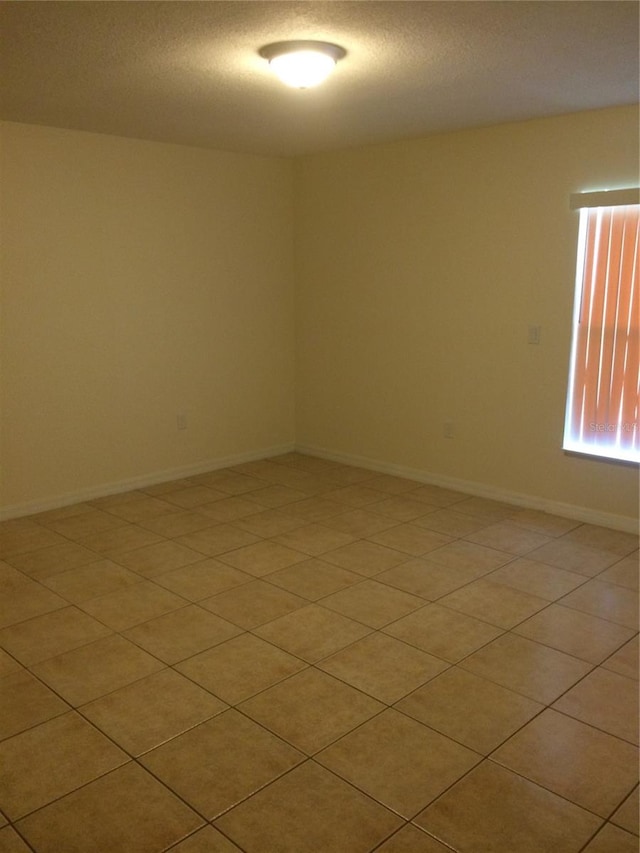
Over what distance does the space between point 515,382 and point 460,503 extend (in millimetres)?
860

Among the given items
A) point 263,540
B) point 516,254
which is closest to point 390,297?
point 516,254

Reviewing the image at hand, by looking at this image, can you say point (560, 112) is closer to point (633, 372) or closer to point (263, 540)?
point (633, 372)

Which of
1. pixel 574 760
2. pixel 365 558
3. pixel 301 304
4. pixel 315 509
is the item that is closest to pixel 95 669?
pixel 365 558

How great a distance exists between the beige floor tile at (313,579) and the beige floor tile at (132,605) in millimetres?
514

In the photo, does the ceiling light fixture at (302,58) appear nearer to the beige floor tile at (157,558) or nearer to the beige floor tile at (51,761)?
the beige floor tile at (157,558)

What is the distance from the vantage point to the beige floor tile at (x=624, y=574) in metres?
3.54

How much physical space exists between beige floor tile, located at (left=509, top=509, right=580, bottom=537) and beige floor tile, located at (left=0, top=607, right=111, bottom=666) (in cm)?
250

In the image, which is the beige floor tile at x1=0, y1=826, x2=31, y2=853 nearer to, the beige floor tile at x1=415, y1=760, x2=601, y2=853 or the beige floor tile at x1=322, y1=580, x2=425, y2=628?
the beige floor tile at x1=415, y1=760, x2=601, y2=853

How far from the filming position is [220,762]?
2.23 m

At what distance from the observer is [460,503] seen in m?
4.75

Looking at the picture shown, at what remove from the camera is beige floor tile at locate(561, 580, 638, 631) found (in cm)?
318

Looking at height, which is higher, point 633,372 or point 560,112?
point 560,112

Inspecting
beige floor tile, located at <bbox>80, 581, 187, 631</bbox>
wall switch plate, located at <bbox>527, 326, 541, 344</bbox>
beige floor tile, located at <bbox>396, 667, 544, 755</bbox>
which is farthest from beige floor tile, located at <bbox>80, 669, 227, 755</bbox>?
wall switch plate, located at <bbox>527, 326, 541, 344</bbox>

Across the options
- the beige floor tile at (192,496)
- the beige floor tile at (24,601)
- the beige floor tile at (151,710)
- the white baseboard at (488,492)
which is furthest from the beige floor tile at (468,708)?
the beige floor tile at (192,496)
